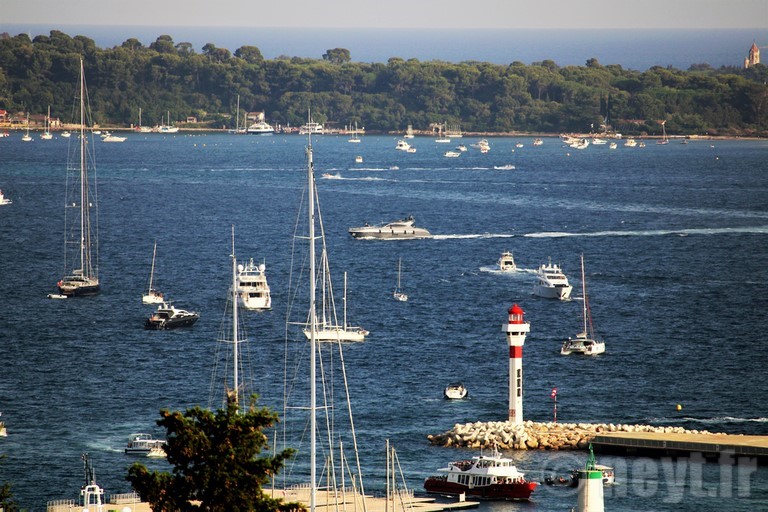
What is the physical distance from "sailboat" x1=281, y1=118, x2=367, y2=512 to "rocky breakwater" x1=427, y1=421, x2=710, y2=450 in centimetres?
398

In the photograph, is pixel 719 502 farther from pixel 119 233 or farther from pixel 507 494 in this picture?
pixel 119 233

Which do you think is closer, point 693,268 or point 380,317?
point 380,317

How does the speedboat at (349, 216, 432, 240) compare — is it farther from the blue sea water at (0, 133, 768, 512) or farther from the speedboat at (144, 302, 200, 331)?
the speedboat at (144, 302, 200, 331)

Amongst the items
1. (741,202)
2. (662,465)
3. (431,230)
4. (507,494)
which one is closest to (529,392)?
(662,465)

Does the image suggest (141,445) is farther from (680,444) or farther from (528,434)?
(680,444)

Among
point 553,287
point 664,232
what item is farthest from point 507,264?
point 664,232

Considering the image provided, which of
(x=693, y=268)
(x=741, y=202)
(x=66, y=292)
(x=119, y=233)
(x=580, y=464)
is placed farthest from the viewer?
(x=741, y=202)

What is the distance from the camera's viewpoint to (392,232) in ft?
436

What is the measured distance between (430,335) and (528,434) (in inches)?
1067

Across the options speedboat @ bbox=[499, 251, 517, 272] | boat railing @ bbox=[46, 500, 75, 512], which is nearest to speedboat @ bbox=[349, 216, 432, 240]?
speedboat @ bbox=[499, 251, 517, 272]

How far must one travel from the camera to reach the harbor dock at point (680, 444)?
177ft

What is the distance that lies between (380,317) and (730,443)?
119 ft

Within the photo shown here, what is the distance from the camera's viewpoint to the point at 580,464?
174 ft

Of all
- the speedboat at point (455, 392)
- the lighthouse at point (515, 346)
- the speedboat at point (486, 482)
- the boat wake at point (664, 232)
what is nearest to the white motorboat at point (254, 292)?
the speedboat at point (455, 392)
